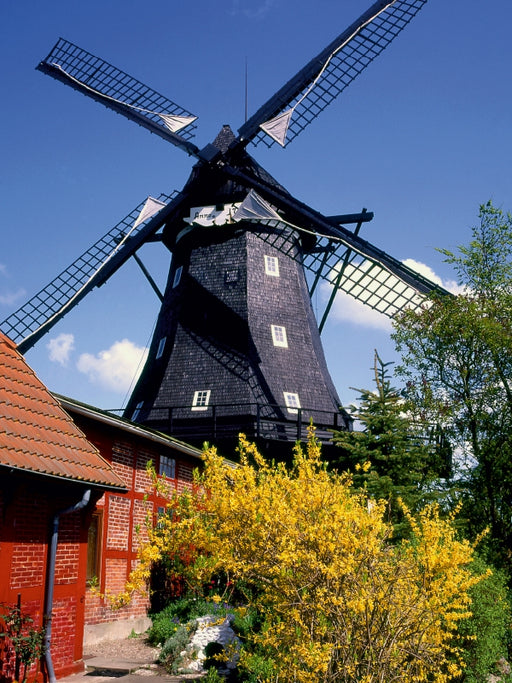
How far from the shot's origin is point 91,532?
42.8 ft

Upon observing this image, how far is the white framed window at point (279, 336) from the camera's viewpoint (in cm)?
A: 2192

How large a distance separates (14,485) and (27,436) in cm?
67

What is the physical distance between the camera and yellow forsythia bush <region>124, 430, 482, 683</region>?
6906 millimetres

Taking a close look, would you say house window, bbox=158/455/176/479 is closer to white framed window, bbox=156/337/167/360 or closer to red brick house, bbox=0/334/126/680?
red brick house, bbox=0/334/126/680

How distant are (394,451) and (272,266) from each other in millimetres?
9233

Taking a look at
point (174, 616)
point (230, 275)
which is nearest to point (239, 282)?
point (230, 275)

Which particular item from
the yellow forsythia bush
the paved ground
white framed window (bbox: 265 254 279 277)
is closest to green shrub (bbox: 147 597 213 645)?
the paved ground

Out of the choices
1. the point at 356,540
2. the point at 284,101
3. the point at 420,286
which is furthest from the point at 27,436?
the point at 284,101

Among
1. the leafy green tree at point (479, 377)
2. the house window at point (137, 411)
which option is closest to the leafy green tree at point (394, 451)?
the leafy green tree at point (479, 377)

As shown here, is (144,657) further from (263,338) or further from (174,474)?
(263,338)

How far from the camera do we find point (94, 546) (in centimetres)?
1304

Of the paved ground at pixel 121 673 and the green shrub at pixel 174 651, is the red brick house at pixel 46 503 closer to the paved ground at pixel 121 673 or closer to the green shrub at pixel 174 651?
the paved ground at pixel 121 673

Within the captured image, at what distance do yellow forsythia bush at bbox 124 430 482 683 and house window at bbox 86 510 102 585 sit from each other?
5781 mm

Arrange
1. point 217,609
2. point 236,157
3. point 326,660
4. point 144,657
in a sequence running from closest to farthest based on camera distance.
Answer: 1. point 326,660
2. point 144,657
3. point 217,609
4. point 236,157
